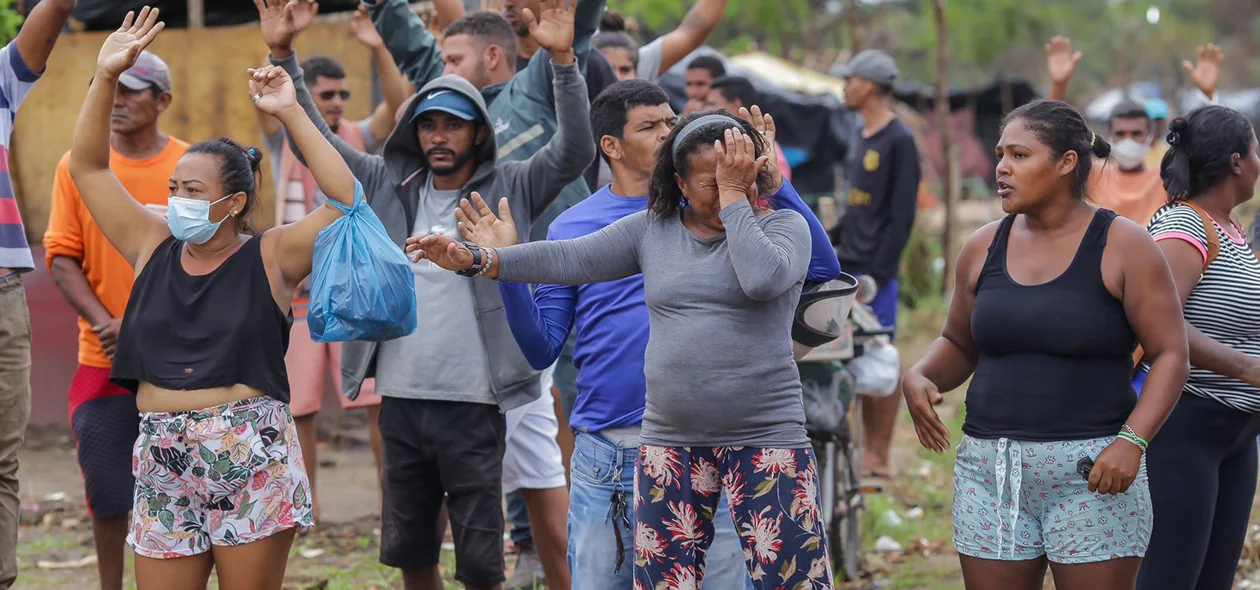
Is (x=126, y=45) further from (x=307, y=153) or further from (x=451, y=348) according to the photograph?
(x=451, y=348)

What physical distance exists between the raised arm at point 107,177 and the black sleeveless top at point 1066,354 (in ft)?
8.88

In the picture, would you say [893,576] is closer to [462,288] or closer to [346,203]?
[462,288]

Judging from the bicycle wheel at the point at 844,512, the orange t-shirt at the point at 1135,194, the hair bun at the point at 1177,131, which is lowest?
the bicycle wheel at the point at 844,512

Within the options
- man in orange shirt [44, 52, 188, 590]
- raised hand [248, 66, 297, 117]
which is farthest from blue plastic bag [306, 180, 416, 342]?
man in orange shirt [44, 52, 188, 590]

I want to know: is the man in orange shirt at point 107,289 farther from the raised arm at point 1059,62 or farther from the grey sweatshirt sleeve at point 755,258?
the raised arm at point 1059,62

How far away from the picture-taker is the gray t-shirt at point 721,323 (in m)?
3.64

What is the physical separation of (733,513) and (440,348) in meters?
1.42

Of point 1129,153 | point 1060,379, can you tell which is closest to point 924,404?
point 1060,379

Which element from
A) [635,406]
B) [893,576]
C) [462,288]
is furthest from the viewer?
[893,576]

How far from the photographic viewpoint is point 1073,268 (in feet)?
12.5

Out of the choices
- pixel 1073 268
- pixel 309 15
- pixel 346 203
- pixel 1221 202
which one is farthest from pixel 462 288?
pixel 1221 202

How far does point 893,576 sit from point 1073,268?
3139 mm

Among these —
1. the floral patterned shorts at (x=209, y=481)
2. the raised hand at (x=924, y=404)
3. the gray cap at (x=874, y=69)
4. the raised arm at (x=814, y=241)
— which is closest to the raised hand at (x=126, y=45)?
the floral patterned shorts at (x=209, y=481)

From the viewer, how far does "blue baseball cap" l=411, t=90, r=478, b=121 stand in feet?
15.4
